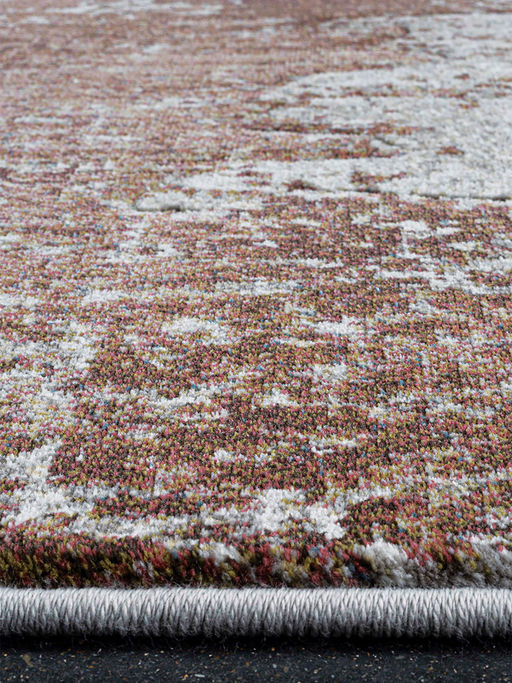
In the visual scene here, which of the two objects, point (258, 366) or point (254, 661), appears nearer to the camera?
point (254, 661)

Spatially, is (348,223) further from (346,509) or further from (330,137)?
(346,509)

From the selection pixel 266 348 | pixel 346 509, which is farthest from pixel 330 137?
pixel 346 509

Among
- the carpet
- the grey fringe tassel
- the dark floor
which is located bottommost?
the dark floor

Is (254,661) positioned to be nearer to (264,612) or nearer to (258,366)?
(264,612)

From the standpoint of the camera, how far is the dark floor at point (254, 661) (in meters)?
0.52

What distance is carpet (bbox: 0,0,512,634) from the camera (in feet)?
1.89

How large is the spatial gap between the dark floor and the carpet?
0.07 ft

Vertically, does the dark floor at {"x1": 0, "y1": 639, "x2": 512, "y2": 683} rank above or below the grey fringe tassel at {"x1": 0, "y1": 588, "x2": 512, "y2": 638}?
below

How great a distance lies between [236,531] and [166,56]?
272cm

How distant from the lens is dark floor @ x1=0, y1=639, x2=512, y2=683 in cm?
52

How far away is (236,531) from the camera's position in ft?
1.99

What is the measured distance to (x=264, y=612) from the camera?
55cm

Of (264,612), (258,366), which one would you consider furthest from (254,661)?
(258,366)

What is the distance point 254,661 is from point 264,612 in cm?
4
